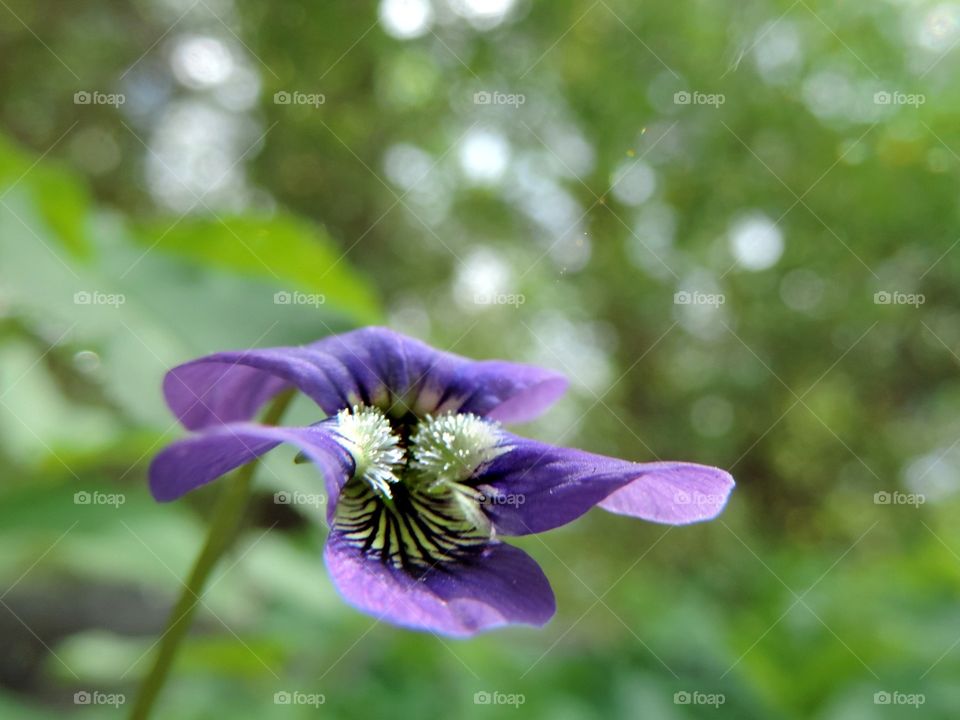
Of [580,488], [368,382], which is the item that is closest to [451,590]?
[580,488]

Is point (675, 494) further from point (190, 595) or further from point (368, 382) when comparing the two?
point (190, 595)

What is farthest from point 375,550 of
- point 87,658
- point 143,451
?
point 87,658

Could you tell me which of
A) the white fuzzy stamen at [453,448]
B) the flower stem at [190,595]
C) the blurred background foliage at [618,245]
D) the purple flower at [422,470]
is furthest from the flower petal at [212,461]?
the blurred background foliage at [618,245]

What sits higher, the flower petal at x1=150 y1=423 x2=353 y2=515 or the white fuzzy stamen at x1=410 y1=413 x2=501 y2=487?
the white fuzzy stamen at x1=410 y1=413 x2=501 y2=487

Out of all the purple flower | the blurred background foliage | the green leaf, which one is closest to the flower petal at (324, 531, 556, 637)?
the purple flower

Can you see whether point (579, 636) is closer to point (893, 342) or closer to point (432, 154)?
point (893, 342)

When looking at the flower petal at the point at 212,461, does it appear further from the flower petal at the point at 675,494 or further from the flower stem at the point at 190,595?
the flower petal at the point at 675,494

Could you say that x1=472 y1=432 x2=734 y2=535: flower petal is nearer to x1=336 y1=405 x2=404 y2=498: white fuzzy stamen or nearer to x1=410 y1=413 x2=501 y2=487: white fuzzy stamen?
x1=410 y1=413 x2=501 y2=487: white fuzzy stamen

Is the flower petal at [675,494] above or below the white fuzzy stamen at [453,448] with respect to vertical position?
below

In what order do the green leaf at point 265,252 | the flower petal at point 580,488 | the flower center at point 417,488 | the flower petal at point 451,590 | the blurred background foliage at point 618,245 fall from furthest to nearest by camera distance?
the blurred background foliage at point 618,245 < the green leaf at point 265,252 < the flower center at point 417,488 < the flower petal at point 580,488 < the flower petal at point 451,590
